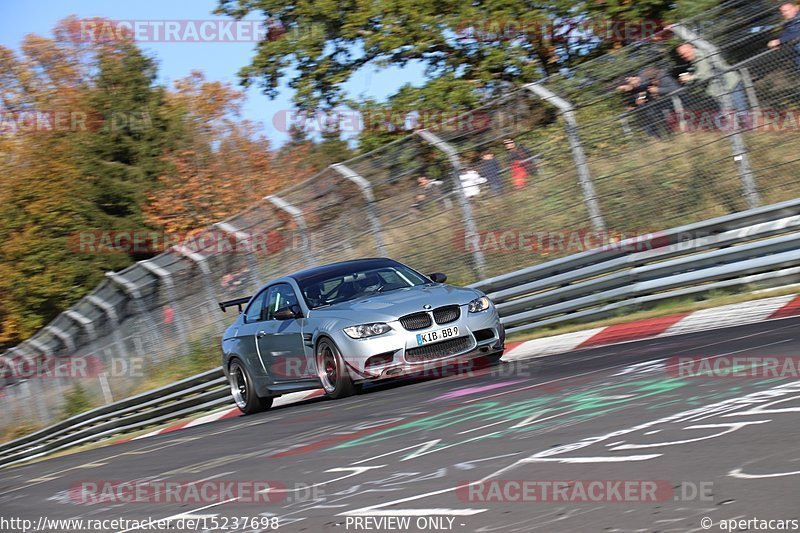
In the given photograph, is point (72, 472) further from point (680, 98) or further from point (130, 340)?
point (130, 340)

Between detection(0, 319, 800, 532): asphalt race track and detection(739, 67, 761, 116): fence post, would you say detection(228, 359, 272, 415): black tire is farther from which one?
detection(739, 67, 761, 116): fence post

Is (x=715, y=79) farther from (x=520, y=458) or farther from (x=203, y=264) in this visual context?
(x=203, y=264)

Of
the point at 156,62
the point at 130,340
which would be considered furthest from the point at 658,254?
the point at 156,62

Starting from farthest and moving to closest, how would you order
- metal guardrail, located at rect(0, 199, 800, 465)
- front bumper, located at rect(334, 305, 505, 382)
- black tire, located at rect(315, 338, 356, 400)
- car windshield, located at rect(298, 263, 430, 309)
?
car windshield, located at rect(298, 263, 430, 309)
metal guardrail, located at rect(0, 199, 800, 465)
black tire, located at rect(315, 338, 356, 400)
front bumper, located at rect(334, 305, 505, 382)

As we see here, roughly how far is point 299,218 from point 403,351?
272 inches

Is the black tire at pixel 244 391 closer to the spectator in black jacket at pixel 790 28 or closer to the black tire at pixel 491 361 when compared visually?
the black tire at pixel 491 361

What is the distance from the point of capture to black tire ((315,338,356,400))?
10906 mm

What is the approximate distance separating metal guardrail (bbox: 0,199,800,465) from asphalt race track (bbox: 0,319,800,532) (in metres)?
1.96

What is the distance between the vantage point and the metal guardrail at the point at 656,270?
11.2m

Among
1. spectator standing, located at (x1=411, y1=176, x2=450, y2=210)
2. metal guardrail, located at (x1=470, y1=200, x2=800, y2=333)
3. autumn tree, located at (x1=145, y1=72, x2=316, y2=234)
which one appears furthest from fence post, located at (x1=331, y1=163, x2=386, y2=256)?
autumn tree, located at (x1=145, y1=72, x2=316, y2=234)

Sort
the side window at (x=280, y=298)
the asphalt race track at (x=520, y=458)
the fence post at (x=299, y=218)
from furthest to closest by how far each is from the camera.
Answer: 1. the fence post at (x=299, y=218)
2. the side window at (x=280, y=298)
3. the asphalt race track at (x=520, y=458)

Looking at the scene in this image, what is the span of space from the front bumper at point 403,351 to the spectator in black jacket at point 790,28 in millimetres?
4417

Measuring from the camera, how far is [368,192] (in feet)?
51.8

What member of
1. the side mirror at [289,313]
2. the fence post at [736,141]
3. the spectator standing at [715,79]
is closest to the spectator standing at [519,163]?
the spectator standing at [715,79]
